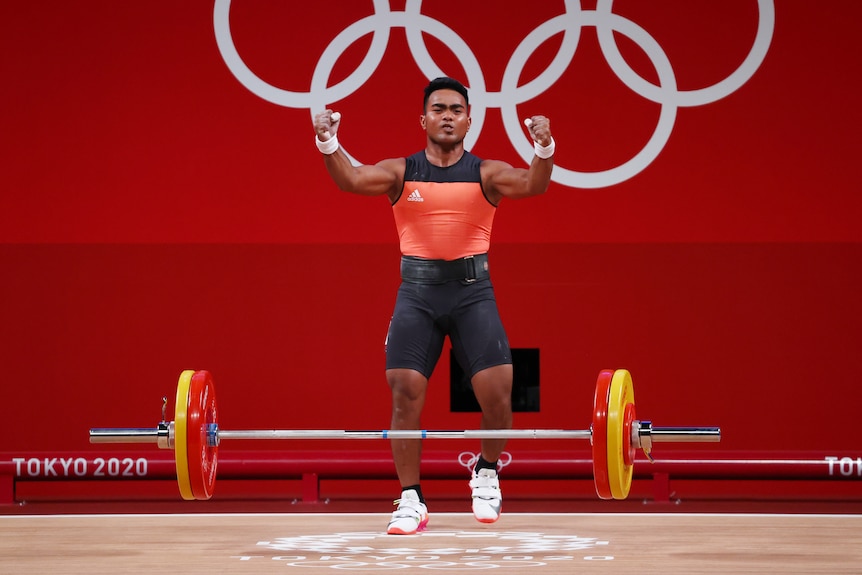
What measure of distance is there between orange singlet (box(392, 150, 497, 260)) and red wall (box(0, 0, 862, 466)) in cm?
168

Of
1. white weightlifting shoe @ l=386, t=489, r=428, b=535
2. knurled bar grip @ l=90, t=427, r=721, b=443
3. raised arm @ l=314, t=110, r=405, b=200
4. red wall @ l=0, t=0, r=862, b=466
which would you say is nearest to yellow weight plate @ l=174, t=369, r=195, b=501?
knurled bar grip @ l=90, t=427, r=721, b=443

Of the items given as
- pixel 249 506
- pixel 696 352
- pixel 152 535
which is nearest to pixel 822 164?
pixel 696 352

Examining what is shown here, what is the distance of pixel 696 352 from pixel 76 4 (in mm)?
3517

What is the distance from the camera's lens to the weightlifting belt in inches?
147

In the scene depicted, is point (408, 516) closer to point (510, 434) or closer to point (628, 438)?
point (510, 434)

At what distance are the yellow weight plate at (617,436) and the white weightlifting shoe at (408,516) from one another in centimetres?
73

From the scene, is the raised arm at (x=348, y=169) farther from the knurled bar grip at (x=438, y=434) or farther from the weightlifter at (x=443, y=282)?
the knurled bar grip at (x=438, y=434)

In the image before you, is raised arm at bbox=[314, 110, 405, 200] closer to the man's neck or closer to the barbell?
the man's neck

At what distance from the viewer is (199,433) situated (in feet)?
10.9

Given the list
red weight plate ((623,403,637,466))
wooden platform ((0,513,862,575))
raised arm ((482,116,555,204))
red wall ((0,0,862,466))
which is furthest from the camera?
red wall ((0,0,862,466))

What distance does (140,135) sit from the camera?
549 cm

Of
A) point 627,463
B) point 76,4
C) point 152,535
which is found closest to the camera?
point 627,463

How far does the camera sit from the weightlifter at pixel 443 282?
146 inches

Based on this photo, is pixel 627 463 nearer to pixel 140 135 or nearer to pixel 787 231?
pixel 787 231
